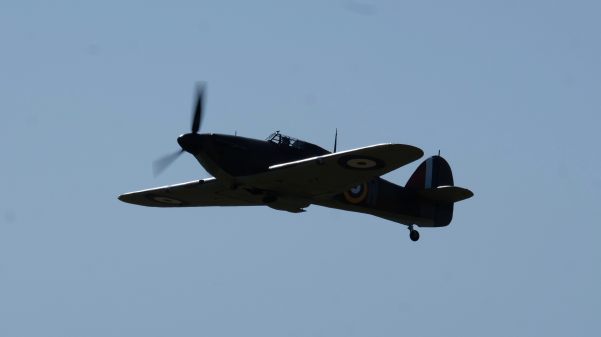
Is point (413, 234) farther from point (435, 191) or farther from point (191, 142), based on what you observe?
point (191, 142)

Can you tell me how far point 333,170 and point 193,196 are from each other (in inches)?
185

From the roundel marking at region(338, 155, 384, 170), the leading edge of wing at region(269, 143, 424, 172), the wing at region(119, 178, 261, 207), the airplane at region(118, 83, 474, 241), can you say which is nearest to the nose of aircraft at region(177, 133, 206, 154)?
the airplane at region(118, 83, 474, 241)

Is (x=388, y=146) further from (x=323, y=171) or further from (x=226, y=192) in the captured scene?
(x=226, y=192)

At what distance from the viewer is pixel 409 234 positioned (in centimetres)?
3169

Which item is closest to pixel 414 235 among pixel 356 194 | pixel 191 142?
pixel 356 194

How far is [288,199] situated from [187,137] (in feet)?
8.92

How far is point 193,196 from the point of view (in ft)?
101

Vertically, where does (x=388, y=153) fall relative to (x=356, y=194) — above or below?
above

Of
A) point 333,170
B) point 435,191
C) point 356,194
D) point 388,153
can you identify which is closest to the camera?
point 388,153

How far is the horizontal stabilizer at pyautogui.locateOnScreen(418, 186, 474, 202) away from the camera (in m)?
31.2

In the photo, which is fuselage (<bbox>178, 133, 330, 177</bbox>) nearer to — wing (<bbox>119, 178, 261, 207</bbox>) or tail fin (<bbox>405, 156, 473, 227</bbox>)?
wing (<bbox>119, 178, 261, 207</bbox>)

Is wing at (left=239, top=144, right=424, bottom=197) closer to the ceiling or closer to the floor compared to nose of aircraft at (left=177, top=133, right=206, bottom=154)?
closer to the floor

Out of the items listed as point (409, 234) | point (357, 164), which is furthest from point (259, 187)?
point (409, 234)

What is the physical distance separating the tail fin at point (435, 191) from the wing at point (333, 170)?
4.07 m
